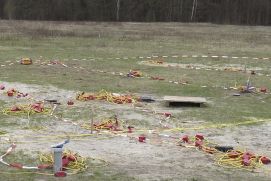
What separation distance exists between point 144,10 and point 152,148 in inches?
1986

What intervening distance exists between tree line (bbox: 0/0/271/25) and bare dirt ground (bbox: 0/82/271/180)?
46860mm

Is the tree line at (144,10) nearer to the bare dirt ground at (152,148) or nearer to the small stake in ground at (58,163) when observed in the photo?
the bare dirt ground at (152,148)

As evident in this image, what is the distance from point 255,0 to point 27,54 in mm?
38980

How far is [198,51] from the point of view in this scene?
27406 millimetres

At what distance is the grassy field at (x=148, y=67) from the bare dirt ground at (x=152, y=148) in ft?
2.28

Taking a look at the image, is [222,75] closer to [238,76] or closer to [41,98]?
[238,76]

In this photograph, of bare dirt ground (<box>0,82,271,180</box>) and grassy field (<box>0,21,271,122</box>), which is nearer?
bare dirt ground (<box>0,82,271,180</box>)

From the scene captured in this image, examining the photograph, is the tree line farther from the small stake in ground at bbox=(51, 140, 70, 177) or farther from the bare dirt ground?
the small stake in ground at bbox=(51, 140, 70, 177)

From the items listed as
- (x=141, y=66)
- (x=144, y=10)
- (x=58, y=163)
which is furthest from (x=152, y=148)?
(x=144, y=10)

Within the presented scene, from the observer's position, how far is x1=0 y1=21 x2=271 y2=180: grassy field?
1342 centimetres

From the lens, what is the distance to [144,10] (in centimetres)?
5856

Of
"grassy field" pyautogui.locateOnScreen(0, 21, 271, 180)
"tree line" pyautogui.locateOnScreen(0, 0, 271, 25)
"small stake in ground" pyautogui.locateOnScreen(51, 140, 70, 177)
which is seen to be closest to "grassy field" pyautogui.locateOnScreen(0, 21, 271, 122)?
"grassy field" pyautogui.locateOnScreen(0, 21, 271, 180)

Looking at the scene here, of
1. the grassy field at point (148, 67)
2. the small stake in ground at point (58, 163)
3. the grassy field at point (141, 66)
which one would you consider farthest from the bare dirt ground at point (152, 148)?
the grassy field at point (141, 66)

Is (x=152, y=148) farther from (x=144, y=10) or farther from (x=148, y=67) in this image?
(x=144, y=10)
